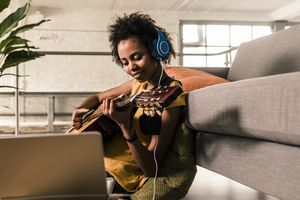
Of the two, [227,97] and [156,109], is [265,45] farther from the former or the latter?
[156,109]

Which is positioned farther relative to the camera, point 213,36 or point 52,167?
point 213,36

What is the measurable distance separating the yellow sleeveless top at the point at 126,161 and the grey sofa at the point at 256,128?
0.38 feet

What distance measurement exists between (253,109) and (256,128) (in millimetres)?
48

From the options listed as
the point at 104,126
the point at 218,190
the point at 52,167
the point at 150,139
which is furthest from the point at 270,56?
the point at 52,167

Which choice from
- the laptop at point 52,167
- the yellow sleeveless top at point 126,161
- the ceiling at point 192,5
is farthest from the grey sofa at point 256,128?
the ceiling at point 192,5

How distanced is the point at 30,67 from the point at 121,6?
1657mm

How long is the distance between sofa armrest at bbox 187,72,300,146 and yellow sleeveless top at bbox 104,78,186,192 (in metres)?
0.09

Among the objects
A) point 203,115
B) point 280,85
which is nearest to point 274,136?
point 280,85

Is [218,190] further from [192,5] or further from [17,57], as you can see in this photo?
[192,5]

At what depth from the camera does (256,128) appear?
967 millimetres

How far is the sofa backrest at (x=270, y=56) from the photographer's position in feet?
4.97

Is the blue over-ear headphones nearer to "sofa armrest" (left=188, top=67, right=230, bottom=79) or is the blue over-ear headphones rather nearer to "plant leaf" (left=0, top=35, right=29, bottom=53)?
"plant leaf" (left=0, top=35, right=29, bottom=53)

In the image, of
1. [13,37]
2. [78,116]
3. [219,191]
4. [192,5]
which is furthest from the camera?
[192,5]

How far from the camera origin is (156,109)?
0.95 m
